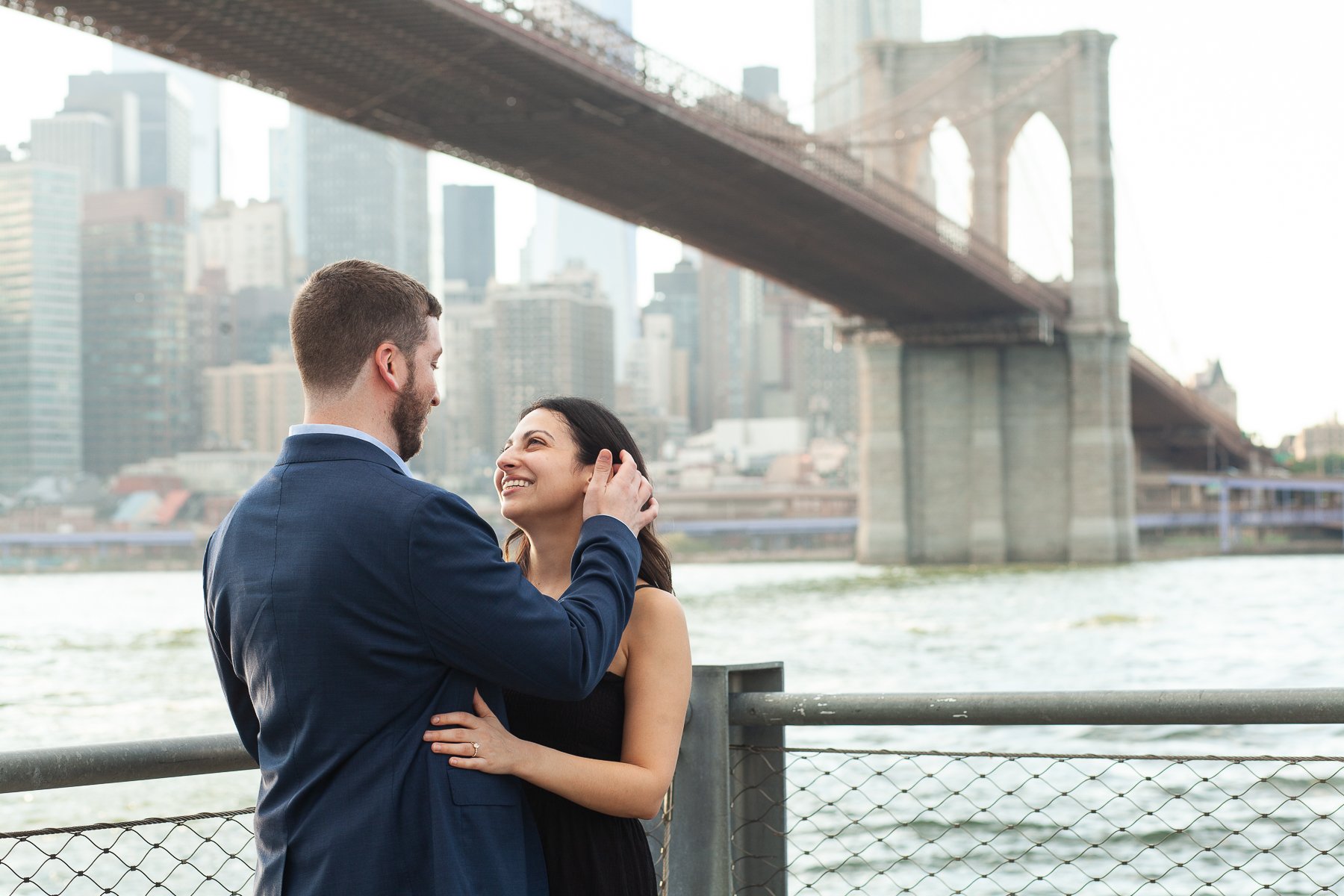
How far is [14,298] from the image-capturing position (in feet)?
236

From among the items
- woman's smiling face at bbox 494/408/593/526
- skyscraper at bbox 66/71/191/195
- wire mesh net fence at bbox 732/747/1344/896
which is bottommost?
wire mesh net fence at bbox 732/747/1344/896

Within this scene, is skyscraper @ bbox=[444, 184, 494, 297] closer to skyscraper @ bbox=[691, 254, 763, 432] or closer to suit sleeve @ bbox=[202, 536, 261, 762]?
skyscraper @ bbox=[691, 254, 763, 432]

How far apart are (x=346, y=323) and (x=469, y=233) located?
11826 centimetres

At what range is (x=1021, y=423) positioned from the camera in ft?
127

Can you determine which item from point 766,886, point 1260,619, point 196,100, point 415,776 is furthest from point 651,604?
point 196,100

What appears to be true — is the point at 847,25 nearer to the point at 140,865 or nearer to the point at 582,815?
the point at 140,865

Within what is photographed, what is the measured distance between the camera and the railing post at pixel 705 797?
86.2 inches

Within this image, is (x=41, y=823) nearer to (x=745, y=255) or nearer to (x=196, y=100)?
(x=745, y=255)

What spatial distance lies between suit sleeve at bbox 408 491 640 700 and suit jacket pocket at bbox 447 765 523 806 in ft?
0.32

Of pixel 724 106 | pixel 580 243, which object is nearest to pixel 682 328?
pixel 580 243

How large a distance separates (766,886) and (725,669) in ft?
1.25

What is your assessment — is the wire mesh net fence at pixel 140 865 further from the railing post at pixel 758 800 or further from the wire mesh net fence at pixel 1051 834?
the railing post at pixel 758 800

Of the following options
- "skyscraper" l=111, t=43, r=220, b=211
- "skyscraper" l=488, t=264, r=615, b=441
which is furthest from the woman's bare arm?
"skyscraper" l=111, t=43, r=220, b=211

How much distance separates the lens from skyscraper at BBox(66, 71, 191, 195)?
107 meters
